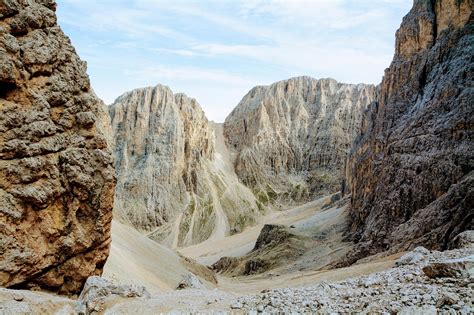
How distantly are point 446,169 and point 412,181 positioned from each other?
557cm

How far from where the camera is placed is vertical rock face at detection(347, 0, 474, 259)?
135ft

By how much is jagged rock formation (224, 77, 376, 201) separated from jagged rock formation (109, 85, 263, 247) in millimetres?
17103

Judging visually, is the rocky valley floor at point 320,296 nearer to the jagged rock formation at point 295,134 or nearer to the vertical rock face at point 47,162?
the vertical rock face at point 47,162

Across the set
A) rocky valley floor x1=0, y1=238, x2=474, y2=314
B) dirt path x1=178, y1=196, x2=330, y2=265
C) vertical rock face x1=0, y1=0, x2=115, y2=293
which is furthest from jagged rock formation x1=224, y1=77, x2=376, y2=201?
rocky valley floor x1=0, y1=238, x2=474, y2=314

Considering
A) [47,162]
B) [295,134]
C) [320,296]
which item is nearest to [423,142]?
[320,296]

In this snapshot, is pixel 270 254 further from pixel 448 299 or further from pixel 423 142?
pixel 448 299

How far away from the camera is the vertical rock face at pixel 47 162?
19156mm

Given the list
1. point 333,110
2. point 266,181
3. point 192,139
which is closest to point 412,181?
point 192,139

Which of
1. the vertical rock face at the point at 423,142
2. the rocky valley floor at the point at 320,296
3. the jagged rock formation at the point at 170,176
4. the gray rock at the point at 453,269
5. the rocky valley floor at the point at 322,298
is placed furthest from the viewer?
the jagged rock formation at the point at 170,176

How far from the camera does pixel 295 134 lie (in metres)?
172

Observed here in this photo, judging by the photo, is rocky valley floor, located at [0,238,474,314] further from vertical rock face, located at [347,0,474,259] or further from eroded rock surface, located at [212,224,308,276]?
eroded rock surface, located at [212,224,308,276]

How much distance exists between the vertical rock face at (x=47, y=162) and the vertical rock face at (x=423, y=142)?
27.0 metres

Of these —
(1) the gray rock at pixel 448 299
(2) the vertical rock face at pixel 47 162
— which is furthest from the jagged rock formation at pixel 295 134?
(1) the gray rock at pixel 448 299

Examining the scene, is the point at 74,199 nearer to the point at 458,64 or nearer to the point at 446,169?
the point at 446,169
